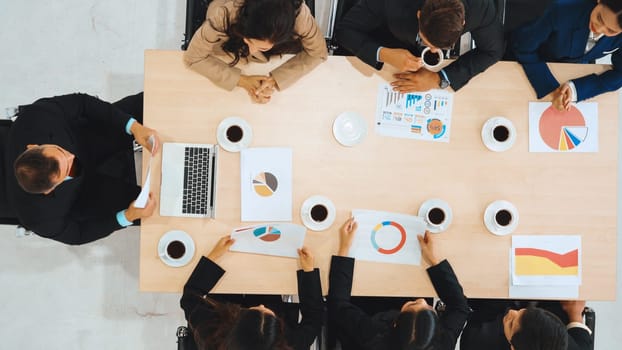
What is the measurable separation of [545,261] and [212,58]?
54.8 inches

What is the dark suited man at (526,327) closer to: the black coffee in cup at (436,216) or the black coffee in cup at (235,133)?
the black coffee in cup at (436,216)

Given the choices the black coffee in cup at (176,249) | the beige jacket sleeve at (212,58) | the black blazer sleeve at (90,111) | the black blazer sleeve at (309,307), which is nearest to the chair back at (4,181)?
the black blazer sleeve at (90,111)

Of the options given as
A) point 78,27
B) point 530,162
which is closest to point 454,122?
point 530,162

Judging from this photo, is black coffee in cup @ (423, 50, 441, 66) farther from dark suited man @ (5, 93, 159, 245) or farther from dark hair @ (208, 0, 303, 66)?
dark suited man @ (5, 93, 159, 245)

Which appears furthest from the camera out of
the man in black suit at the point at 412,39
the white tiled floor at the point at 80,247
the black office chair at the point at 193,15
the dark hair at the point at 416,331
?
the white tiled floor at the point at 80,247

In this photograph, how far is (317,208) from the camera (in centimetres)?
166

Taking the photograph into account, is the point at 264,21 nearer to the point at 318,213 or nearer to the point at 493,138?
the point at 318,213

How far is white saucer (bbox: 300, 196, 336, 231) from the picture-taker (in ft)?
5.40

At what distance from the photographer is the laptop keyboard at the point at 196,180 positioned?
5.38 ft

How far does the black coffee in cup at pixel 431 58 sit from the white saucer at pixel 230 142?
0.68 meters

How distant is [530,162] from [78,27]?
7.27 ft

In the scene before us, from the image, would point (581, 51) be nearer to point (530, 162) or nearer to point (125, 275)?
point (530, 162)

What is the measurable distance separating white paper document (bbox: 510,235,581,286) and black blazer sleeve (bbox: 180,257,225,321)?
1.06 m

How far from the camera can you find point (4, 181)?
1.65 m
